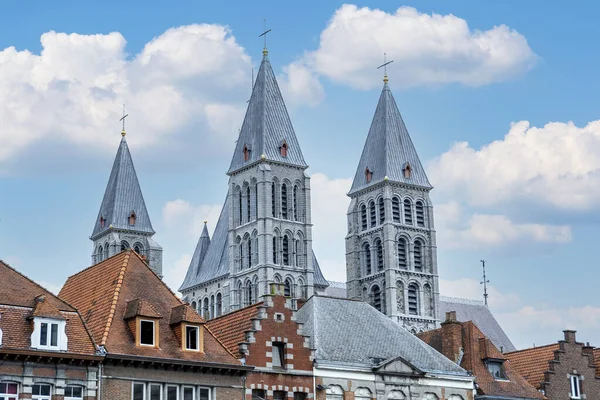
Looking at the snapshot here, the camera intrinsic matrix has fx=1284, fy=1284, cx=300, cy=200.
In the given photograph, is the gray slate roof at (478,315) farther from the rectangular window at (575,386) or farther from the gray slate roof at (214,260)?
the rectangular window at (575,386)

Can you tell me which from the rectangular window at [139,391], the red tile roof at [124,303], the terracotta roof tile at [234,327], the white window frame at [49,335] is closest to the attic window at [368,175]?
the terracotta roof tile at [234,327]

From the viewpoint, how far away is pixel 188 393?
4475 centimetres

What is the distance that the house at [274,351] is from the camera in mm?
47250

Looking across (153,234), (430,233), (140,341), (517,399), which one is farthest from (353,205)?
(140,341)

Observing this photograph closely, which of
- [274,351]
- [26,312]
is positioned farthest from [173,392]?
[26,312]

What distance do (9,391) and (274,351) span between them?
11058 mm

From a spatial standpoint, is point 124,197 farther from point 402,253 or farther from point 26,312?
point 26,312

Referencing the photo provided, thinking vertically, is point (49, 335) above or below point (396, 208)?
below

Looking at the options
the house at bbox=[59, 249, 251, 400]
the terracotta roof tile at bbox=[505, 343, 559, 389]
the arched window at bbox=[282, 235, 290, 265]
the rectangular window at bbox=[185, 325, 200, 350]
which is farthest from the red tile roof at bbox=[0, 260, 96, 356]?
the arched window at bbox=[282, 235, 290, 265]

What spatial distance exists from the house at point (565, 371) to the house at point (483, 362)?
5.64ft

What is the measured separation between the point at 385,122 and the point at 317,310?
95.4m

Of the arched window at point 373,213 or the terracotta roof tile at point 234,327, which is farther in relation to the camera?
the arched window at point 373,213

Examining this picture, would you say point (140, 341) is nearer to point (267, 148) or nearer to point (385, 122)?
point (267, 148)

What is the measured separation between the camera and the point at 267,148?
13888 cm
